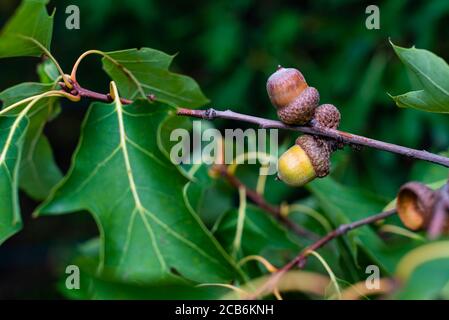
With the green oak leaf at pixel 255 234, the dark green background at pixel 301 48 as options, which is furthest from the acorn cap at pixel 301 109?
the dark green background at pixel 301 48

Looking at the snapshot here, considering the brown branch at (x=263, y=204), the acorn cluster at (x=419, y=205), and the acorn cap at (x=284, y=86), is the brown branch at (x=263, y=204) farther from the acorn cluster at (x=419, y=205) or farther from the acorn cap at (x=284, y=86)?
the acorn cluster at (x=419, y=205)

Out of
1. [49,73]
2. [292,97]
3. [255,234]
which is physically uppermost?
[49,73]

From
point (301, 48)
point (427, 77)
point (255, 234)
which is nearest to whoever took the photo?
point (427, 77)

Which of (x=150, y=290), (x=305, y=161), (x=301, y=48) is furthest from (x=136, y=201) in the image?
(x=301, y=48)

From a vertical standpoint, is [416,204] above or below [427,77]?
below

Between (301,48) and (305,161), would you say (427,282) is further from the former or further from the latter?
(301,48)

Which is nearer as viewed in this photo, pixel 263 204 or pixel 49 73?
pixel 49 73
